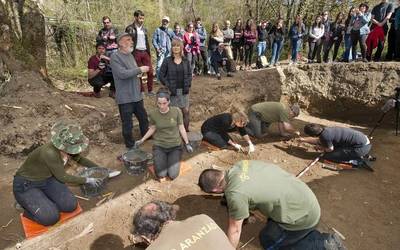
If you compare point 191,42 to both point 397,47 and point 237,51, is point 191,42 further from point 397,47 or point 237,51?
point 397,47

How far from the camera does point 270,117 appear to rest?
7.28 m

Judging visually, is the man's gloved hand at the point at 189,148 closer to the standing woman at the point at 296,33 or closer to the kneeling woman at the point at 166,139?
the kneeling woman at the point at 166,139

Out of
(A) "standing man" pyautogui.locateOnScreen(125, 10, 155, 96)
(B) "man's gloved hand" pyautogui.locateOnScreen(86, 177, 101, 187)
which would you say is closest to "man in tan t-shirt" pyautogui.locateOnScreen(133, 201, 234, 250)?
(B) "man's gloved hand" pyautogui.locateOnScreen(86, 177, 101, 187)

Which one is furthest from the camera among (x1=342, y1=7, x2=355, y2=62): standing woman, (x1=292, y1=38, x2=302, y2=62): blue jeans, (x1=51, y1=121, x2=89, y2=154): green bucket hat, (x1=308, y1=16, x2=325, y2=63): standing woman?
(x1=292, y1=38, x2=302, y2=62): blue jeans

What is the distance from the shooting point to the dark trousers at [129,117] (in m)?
5.75

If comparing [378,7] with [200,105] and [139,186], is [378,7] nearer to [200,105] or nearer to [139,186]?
[200,105]

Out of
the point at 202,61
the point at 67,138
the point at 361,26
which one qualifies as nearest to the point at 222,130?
the point at 67,138

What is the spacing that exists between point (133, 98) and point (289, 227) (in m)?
3.39

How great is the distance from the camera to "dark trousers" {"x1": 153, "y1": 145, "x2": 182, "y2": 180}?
539 cm

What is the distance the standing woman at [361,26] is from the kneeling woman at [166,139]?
21.4 ft

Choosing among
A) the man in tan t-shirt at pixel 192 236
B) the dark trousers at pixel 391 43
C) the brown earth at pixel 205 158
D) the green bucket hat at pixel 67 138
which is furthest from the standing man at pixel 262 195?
the dark trousers at pixel 391 43

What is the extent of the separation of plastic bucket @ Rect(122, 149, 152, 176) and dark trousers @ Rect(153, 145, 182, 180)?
0.86 ft

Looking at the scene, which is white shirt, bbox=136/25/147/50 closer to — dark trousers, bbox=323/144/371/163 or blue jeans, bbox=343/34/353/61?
dark trousers, bbox=323/144/371/163

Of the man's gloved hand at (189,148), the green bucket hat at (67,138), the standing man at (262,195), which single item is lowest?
the man's gloved hand at (189,148)
